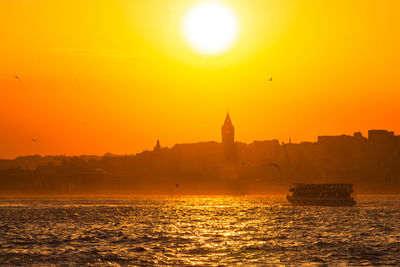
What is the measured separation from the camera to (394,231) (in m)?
82.5

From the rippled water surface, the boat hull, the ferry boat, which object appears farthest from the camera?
the ferry boat

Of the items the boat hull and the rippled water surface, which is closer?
the rippled water surface

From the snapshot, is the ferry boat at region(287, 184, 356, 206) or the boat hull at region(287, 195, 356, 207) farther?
the ferry boat at region(287, 184, 356, 206)

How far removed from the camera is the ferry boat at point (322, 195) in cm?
17662

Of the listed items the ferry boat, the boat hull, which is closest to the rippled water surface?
the boat hull

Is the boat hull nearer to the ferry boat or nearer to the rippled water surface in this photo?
the ferry boat

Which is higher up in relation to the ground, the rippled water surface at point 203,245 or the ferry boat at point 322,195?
the ferry boat at point 322,195

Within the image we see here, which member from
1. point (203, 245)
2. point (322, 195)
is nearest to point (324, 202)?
point (322, 195)

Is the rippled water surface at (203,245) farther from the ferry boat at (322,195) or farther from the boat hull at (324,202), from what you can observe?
the ferry boat at (322,195)

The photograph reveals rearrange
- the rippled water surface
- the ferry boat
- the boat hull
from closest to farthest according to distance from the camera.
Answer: the rippled water surface, the boat hull, the ferry boat

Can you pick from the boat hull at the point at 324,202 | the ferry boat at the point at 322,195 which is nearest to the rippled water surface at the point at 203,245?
the boat hull at the point at 324,202

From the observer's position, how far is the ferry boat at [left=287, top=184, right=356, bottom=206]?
17662 centimetres

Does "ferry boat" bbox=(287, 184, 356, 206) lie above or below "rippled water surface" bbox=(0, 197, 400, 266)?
above

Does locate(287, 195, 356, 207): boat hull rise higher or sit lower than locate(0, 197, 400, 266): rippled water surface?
higher
